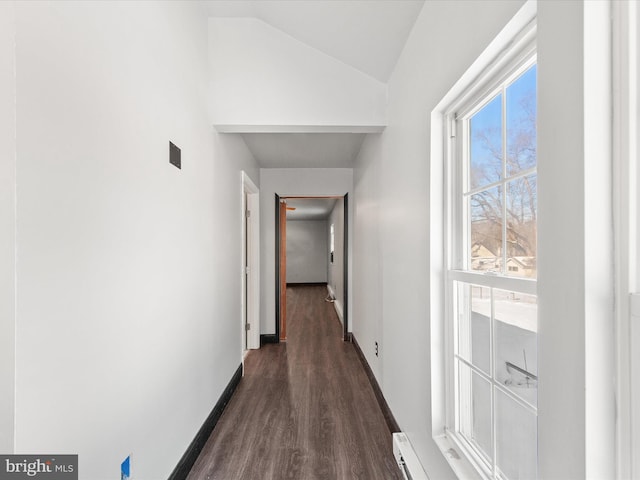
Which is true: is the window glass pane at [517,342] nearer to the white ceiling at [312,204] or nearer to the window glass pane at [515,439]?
the window glass pane at [515,439]

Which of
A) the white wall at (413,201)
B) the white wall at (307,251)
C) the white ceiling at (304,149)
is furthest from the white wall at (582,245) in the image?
the white wall at (307,251)

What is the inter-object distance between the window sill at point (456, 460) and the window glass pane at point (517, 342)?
0.39m

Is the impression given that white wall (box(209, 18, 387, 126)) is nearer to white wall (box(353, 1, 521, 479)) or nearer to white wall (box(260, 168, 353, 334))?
white wall (box(353, 1, 521, 479))

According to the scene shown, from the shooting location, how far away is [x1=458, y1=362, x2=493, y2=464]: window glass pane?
120 centimetres

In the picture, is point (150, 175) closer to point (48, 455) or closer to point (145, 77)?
point (145, 77)

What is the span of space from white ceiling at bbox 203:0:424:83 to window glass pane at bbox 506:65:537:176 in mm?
907

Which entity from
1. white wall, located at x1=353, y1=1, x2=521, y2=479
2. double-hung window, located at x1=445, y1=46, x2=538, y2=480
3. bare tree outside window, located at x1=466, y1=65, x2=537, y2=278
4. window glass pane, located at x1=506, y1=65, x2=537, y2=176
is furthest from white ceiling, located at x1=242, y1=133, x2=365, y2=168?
window glass pane, located at x1=506, y1=65, x2=537, y2=176

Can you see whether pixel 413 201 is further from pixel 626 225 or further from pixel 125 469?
pixel 125 469

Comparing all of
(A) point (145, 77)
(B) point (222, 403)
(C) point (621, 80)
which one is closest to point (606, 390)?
(C) point (621, 80)

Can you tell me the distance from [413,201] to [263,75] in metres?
1.36

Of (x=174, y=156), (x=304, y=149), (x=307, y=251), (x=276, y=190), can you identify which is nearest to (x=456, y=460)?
(x=174, y=156)

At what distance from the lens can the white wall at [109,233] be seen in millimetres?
834

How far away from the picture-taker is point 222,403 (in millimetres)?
2514

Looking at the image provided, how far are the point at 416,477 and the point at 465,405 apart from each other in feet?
1.63
